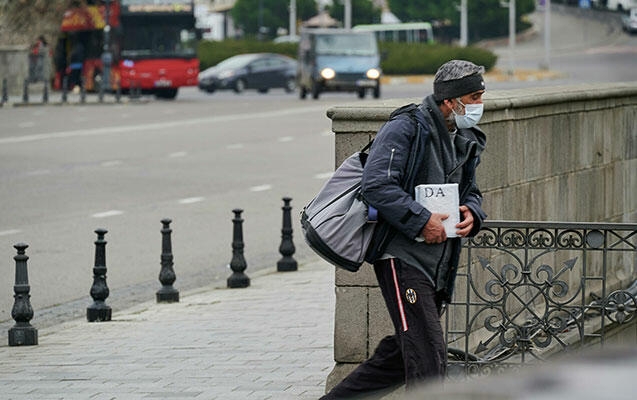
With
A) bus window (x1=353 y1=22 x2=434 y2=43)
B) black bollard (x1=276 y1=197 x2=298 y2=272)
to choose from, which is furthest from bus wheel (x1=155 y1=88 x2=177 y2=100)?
bus window (x1=353 y1=22 x2=434 y2=43)

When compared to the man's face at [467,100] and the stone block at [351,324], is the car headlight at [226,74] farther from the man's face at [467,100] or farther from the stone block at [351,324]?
the man's face at [467,100]

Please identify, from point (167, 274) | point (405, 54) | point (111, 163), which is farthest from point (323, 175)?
point (405, 54)

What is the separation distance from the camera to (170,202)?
61.0 feet

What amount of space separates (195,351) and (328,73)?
35.6 meters

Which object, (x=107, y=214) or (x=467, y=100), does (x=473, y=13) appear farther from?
(x=467, y=100)

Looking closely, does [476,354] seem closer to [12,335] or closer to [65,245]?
[12,335]

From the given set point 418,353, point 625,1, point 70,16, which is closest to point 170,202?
point 418,353

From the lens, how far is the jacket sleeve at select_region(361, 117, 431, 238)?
5.71 meters

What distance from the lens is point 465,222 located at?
5836 millimetres

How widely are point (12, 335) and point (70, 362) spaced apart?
3.75ft

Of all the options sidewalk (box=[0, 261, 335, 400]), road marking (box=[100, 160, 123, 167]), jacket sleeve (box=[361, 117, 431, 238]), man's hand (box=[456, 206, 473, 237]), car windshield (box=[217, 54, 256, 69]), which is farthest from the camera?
car windshield (box=[217, 54, 256, 69])

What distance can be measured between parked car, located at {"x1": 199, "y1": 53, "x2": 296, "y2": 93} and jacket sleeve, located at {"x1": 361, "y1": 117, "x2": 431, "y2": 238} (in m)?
49.4

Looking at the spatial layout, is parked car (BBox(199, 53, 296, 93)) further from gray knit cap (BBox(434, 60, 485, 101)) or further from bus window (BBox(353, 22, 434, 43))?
gray knit cap (BBox(434, 60, 485, 101))

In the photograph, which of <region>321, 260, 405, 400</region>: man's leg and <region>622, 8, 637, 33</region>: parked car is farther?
<region>622, 8, 637, 33</region>: parked car
